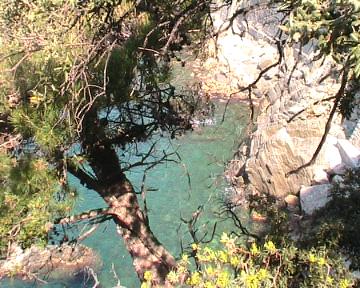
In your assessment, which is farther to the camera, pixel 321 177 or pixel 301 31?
pixel 321 177

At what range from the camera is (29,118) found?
291 cm

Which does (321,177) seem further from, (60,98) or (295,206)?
(60,98)

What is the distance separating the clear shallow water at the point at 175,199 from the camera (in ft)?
24.1

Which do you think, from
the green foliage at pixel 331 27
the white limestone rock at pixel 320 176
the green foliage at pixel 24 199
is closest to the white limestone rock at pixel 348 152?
the white limestone rock at pixel 320 176

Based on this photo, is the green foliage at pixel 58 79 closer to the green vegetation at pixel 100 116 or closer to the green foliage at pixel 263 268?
the green vegetation at pixel 100 116

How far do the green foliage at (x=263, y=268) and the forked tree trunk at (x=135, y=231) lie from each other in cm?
144

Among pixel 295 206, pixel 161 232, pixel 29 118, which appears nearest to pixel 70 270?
pixel 161 232

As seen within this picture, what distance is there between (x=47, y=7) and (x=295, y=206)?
6167 millimetres

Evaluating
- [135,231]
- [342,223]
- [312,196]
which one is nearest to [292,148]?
[312,196]

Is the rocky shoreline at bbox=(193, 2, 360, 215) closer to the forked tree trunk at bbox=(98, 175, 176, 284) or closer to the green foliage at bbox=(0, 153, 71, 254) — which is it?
the forked tree trunk at bbox=(98, 175, 176, 284)

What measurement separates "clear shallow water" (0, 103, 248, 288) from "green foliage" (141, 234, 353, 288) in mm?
3845

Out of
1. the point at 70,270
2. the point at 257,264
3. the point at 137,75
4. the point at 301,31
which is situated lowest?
the point at 257,264

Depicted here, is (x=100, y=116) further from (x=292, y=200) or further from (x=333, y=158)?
(x=333, y=158)

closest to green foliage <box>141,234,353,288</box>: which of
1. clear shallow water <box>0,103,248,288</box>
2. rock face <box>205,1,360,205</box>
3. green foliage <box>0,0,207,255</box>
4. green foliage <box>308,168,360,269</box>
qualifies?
green foliage <box>308,168,360,269</box>
